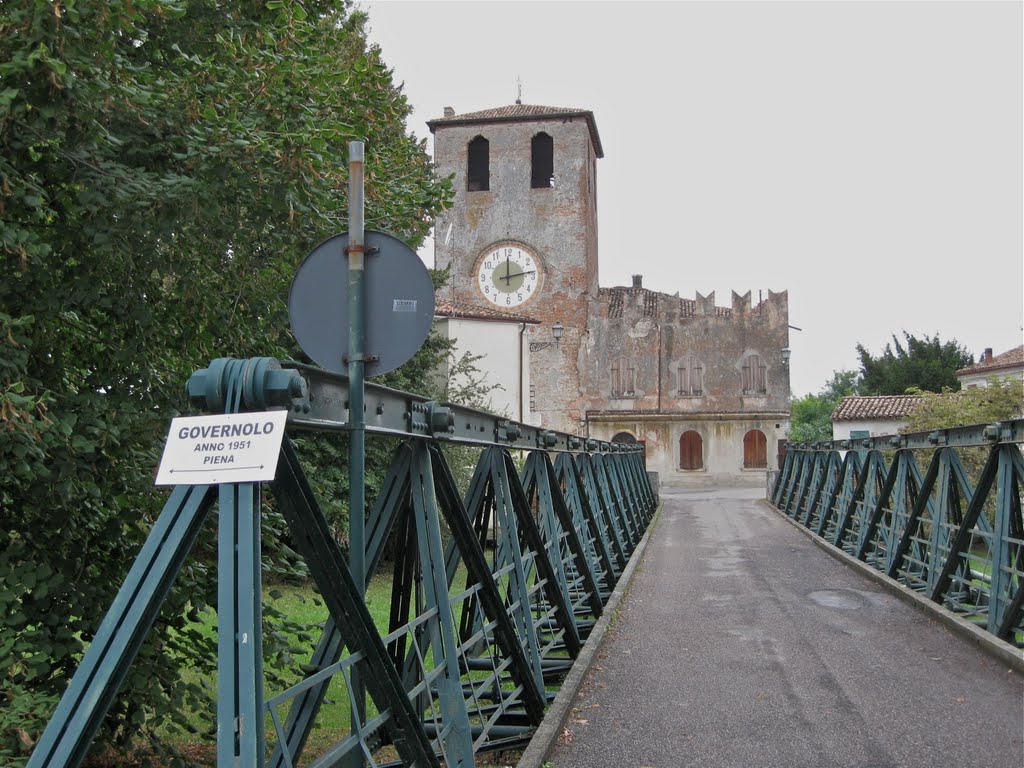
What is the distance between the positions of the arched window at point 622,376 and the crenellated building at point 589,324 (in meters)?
0.04

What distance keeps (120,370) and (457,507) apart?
6.86 ft

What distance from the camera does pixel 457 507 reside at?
18.0 ft

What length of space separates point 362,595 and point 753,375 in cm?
4195

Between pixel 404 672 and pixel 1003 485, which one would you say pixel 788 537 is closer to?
pixel 1003 485

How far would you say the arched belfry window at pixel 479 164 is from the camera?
4572 centimetres

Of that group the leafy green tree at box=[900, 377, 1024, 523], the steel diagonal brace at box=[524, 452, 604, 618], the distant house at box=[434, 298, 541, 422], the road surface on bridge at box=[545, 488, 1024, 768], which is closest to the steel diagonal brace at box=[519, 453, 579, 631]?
the steel diagonal brace at box=[524, 452, 604, 618]

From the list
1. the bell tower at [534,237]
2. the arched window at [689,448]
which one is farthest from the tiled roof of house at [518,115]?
the arched window at [689,448]

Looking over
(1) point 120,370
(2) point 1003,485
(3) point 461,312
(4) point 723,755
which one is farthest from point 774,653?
(3) point 461,312

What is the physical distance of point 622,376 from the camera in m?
45.0

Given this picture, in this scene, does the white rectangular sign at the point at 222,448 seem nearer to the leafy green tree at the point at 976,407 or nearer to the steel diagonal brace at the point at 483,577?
the steel diagonal brace at the point at 483,577

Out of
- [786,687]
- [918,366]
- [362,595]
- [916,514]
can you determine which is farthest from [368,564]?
[918,366]

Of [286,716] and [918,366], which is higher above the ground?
[918,366]

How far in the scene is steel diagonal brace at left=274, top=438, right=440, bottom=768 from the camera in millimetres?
3477

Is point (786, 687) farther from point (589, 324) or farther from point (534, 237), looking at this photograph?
point (534, 237)
